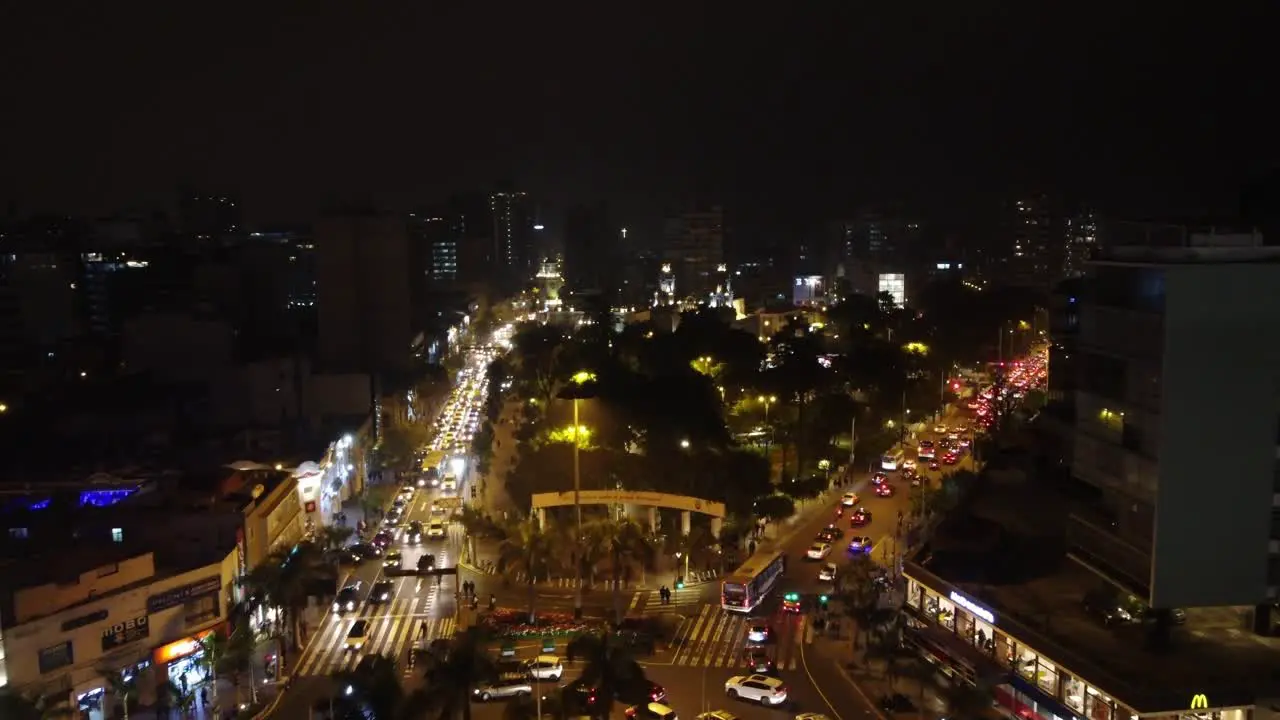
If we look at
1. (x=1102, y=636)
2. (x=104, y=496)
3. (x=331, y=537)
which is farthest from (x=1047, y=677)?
(x=104, y=496)

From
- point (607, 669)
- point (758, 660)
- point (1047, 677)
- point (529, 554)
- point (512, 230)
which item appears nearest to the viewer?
point (607, 669)

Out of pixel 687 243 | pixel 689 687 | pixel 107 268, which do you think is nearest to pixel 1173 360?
pixel 689 687

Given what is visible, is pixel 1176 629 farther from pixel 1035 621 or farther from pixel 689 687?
pixel 689 687

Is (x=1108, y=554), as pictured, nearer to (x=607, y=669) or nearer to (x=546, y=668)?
(x=607, y=669)

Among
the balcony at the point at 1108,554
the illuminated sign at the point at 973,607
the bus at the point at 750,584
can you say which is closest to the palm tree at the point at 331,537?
the bus at the point at 750,584

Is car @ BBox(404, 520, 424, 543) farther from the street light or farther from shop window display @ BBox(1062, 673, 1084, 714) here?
shop window display @ BBox(1062, 673, 1084, 714)

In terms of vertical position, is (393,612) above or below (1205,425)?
below

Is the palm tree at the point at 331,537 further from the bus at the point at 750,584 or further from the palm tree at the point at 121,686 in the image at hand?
the bus at the point at 750,584
